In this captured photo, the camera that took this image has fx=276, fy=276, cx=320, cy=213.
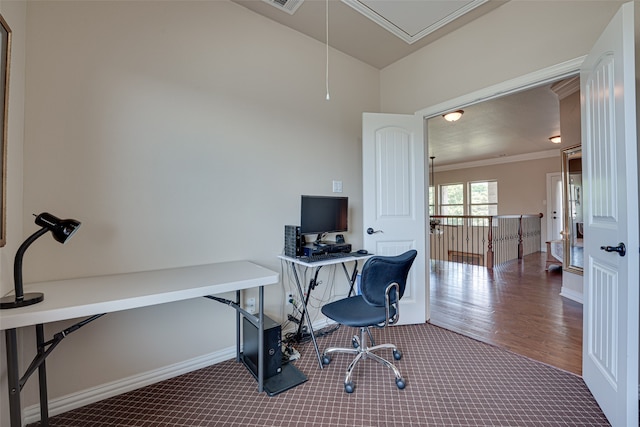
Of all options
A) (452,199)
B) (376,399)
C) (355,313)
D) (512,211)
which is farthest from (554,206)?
(376,399)

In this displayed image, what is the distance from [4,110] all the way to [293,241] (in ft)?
5.84

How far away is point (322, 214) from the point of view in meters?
2.55

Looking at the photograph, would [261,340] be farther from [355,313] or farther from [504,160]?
[504,160]

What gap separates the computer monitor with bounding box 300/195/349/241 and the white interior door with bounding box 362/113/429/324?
0.78 ft

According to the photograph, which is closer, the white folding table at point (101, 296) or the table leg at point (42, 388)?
→ the white folding table at point (101, 296)

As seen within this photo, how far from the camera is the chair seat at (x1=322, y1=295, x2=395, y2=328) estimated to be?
1.80 m

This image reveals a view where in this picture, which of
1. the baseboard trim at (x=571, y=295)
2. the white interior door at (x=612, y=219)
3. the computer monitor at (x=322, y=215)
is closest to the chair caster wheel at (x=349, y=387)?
the computer monitor at (x=322, y=215)

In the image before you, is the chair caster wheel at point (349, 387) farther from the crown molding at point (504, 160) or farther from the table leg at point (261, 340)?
the crown molding at point (504, 160)

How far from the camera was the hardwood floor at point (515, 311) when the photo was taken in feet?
7.71

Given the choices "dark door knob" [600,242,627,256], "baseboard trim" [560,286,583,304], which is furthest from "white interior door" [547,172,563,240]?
"dark door knob" [600,242,627,256]

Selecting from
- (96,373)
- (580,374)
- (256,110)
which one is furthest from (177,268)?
(580,374)

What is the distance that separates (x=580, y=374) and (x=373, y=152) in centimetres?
233

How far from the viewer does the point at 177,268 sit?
1.97m

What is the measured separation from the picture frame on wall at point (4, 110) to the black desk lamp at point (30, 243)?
0.56 ft
